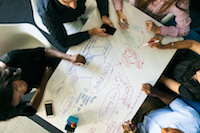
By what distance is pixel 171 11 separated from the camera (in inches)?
40.8

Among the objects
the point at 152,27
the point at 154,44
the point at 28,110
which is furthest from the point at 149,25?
the point at 28,110

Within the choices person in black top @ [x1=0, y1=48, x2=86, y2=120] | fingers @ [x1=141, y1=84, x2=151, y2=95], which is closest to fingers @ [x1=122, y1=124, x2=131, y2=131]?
fingers @ [x1=141, y1=84, x2=151, y2=95]

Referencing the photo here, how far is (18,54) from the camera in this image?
0.80m

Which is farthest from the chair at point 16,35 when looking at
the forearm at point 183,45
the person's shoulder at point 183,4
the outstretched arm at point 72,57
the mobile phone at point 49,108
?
the person's shoulder at point 183,4

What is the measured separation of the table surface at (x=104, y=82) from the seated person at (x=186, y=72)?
0.60 feet

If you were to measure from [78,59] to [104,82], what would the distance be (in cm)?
23

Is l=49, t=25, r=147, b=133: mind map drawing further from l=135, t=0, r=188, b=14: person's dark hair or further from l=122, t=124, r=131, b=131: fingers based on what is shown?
l=135, t=0, r=188, b=14: person's dark hair

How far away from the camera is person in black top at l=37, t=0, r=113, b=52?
2.54 ft

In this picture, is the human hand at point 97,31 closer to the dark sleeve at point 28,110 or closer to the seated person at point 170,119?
the seated person at point 170,119

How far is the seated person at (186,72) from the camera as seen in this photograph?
3.11 feet

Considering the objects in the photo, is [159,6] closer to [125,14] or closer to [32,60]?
[125,14]

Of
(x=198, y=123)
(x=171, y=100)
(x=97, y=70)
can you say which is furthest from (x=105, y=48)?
(x=198, y=123)

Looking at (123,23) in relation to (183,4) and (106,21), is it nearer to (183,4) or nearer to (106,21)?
(106,21)

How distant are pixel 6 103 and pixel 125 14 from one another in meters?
0.91
